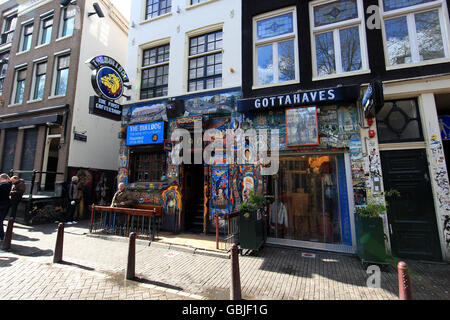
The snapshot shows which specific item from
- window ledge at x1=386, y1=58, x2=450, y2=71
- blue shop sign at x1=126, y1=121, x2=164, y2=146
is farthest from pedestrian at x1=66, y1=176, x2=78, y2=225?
window ledge at x1=386, y1=58, x2=450, y2=71

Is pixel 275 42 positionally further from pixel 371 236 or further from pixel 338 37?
pixel 371 236

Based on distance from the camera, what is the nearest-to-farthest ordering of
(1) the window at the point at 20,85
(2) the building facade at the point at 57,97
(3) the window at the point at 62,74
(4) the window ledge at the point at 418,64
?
(4) the window ledge at the point at 418,64, (2) the building facade at the point at 57,97, (3) the window at the point at 62,74, (1) the window at the point at 20,85

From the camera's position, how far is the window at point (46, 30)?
1338cm

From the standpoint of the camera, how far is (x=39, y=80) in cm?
1309

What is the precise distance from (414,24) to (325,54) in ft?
8.26

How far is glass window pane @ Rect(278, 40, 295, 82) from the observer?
777 centimetres

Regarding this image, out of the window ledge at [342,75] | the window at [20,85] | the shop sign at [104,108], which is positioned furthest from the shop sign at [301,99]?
the window at [20,85]

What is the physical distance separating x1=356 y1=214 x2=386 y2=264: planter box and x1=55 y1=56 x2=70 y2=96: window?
15015mm

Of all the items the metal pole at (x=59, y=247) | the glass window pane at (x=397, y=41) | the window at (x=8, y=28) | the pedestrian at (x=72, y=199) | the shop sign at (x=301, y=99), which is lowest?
the metal pole at (x=59, y=247)

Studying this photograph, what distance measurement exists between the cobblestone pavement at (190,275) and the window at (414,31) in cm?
581

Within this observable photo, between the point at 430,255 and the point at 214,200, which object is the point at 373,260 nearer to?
the point at 430,255

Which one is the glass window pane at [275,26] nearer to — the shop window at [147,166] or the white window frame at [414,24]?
the white window frame at [414,24]
